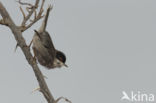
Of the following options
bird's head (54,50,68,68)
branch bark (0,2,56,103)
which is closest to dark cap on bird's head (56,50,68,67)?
bird's head (54,50,68,68)

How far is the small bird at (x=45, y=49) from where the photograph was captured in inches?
327

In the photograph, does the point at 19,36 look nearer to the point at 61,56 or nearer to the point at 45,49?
the point at 45,49

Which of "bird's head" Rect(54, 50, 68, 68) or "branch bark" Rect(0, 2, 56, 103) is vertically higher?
"branch bark" Rect(0, 2, 56, 103)

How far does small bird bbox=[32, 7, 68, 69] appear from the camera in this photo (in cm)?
830

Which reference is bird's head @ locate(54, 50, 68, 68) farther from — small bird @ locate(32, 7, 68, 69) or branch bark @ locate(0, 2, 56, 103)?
branch bark @ locate(0, 2, 56, 103)

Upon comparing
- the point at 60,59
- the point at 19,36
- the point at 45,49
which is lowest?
the point at 60,59

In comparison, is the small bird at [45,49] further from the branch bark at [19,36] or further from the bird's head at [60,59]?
the branch bark at [19,36]

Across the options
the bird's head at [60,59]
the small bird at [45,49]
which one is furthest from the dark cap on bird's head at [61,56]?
the small bird at [45,49]

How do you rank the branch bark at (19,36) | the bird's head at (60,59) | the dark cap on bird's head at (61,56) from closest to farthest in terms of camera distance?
the branch bark at (19,36), the bird's head at (60,59), the dark cap on bird's head at (61,56)

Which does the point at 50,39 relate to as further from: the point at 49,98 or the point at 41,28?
the point at 49,98

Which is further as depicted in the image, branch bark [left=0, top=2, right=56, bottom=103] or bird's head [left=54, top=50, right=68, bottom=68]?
bird's head [left=54, top=50, right=68, bottom=68]

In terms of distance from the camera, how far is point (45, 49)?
8.73 m

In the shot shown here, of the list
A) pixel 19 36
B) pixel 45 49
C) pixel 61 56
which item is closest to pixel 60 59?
pixel 61 56

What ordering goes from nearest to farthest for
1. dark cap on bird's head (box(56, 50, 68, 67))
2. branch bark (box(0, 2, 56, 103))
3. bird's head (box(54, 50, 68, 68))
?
branch bark (box(0, 2, 56, 103)) < bird's head (box(54, 50, 68, 68)) < dark cap on bird's head (box(56, 50, 68, 67))
